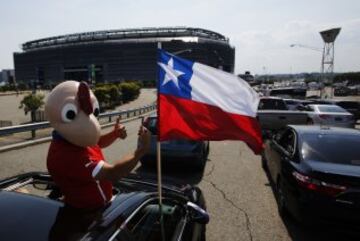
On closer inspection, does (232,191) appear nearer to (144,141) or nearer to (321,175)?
(321,175)

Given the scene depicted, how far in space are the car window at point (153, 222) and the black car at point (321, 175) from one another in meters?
2.22

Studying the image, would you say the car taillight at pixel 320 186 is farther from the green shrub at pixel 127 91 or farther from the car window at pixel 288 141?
the green shrub at pixel 127 91

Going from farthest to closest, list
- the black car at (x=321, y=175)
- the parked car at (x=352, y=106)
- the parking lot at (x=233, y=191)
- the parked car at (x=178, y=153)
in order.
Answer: the parked car at (x=352, y=106) → the parked car at (x=178, y=153) → the parking lot at (x=233, y=191) → the black car at (x=321, y=175)

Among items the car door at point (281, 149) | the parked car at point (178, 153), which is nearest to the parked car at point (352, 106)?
the parked car at point (178, 153)

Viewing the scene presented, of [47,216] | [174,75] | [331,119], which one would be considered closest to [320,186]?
[174,75]

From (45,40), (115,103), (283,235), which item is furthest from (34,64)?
(283,235)

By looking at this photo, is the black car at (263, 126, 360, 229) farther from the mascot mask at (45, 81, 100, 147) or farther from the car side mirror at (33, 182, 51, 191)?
the car side mirror at (33, 182, 51, 191)

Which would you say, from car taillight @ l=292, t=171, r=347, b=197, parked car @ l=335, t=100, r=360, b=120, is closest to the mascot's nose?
car taillight @ l=292, t=171, r=347, b=197

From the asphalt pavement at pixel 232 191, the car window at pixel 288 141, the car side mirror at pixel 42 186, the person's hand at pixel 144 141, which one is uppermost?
the person's hand at pixel 144 141

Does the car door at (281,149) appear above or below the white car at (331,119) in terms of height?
above

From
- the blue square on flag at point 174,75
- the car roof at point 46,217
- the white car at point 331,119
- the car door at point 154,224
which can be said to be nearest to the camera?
the car roof at point 46,217

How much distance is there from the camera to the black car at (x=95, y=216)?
2.48 meters

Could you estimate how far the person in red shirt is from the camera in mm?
3000

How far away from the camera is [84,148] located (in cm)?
322
